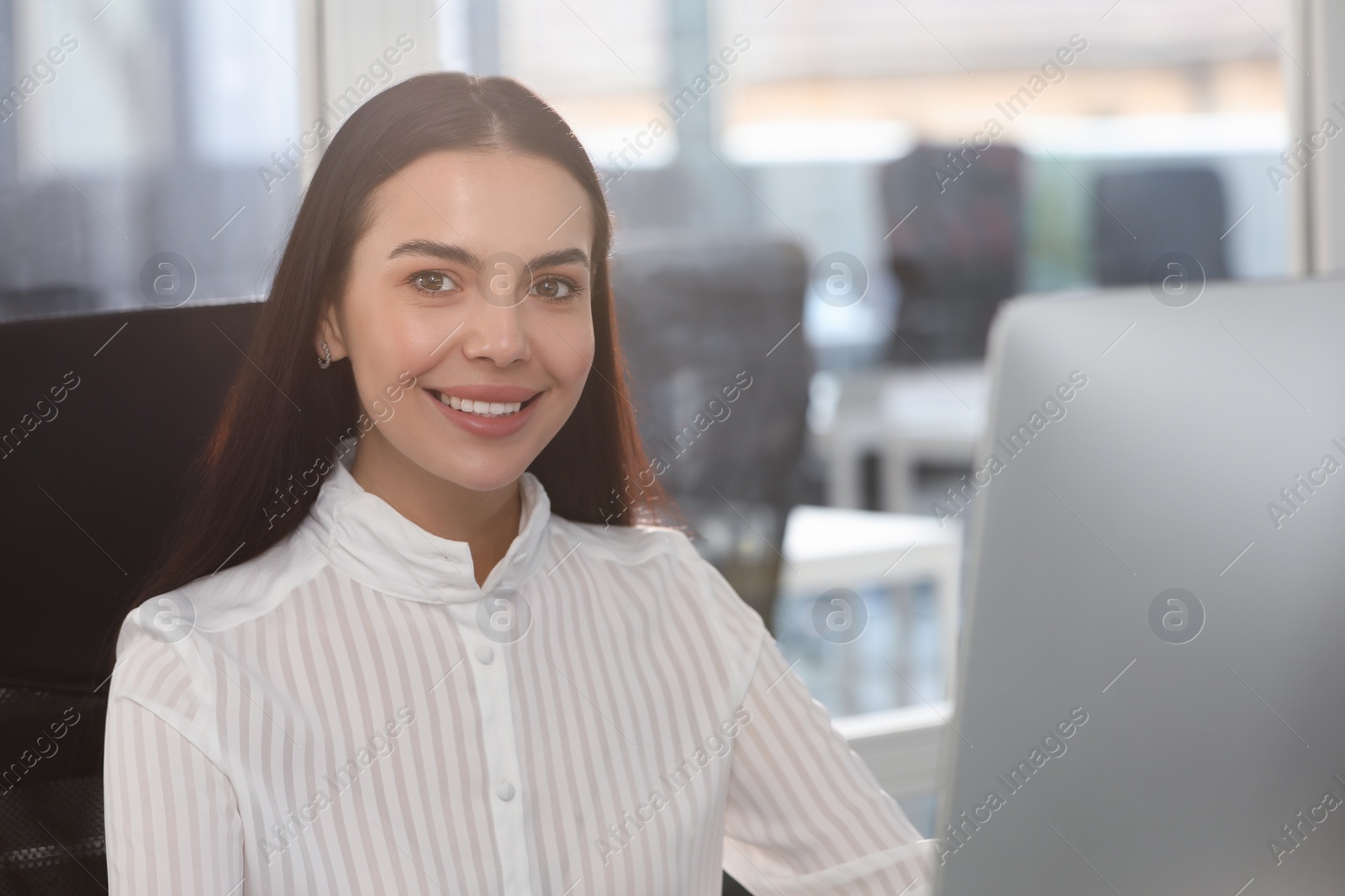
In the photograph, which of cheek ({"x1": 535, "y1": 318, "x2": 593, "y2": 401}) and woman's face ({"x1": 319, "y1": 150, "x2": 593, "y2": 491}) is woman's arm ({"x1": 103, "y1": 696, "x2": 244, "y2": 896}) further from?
cheek ({"x1": 535, "y1": 318, "x2": 593, "y2": 401})

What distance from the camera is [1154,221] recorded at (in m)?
4.29

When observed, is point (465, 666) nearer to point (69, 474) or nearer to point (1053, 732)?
point (69, 474)

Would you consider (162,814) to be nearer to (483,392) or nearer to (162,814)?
(162,814)

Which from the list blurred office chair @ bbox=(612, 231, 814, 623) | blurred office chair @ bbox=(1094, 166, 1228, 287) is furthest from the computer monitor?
blurred office chair @ bbox=(1094, 166, 1228, 287)

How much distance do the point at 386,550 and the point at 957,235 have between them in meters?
4.01

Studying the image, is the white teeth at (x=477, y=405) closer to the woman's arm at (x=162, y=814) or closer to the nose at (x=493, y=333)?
the nose at (x=493, y=333)

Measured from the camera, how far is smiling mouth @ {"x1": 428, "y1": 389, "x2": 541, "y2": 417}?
3.34ft

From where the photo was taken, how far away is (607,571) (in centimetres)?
116

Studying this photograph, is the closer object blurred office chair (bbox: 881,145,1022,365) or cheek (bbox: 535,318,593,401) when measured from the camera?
cheek (bbox: 535,318,593,401)

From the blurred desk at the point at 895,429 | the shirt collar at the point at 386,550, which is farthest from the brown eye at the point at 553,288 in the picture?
the blurred desk at the point at 895,429

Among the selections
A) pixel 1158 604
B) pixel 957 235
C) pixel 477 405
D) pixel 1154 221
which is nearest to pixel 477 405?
pixel 477 405

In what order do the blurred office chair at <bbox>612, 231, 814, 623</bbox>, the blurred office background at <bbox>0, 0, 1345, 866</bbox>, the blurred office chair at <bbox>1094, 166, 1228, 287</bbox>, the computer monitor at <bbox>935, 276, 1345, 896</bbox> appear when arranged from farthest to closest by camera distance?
the blurred office chair at <bbox>1094, 166, 1228, 287</bbox> → the blurred office chair at <bbox>612, 231, 814, 623</bbox> → the blurred office background at <bbox>0, 0, 1345, 866</bbox> → the computer monitor at <bbox>935, 276, 1345, 896</bbox>

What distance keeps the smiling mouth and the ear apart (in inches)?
4.1

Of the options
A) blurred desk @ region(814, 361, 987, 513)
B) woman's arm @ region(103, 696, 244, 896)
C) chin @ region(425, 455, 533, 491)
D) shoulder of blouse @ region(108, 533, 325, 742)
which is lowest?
blurred desk @ region(814, 361, 987, 513)
